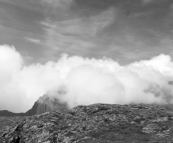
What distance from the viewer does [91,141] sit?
58531 mm

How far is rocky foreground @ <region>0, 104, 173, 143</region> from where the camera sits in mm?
60309

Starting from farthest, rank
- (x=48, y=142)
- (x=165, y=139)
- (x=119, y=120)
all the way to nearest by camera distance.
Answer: (x=119, y=120) < (x=48, y=142) < (x=165, y=139)

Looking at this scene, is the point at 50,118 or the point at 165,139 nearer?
the point at 165,139

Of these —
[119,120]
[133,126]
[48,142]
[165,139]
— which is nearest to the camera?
[165,139]

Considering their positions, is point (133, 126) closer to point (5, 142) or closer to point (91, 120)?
point (91, 120)

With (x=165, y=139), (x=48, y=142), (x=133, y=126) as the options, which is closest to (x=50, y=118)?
(x=48, y=142)

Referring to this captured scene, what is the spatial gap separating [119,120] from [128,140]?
15.8 meters

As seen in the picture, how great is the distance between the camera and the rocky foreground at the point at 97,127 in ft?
198

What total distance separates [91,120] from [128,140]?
20.1 metres

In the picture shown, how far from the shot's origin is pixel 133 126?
68000 millimetres

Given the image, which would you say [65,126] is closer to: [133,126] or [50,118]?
[50,118]

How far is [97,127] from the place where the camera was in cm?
6862

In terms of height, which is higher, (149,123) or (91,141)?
(149,123)

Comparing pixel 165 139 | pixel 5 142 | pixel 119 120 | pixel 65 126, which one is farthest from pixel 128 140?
pixel 5 142
